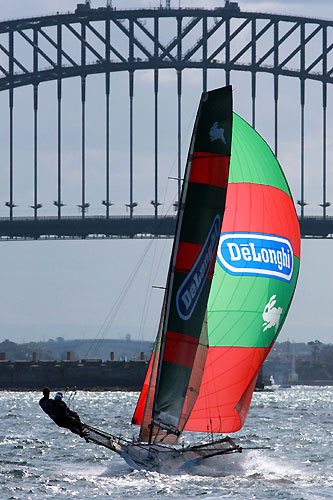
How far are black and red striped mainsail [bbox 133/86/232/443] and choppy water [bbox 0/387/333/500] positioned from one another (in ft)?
2.52

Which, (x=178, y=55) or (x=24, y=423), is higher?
(x=178, y=55)

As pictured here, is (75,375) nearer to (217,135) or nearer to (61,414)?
(61,414)

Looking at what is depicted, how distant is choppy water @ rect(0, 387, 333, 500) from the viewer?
603 inches

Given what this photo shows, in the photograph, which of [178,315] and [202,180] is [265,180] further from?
[178,315]

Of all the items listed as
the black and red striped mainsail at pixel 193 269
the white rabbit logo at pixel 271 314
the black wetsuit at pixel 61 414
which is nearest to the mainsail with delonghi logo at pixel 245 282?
the white rabbit logo at pixel 271 314

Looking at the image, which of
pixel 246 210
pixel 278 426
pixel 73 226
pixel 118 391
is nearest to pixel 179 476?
pixel 246 210

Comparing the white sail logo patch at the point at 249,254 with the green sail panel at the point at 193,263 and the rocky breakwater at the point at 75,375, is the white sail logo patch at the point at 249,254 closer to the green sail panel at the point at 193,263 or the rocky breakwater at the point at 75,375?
the green sail panel at the point at 193,263

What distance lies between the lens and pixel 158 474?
15641mm

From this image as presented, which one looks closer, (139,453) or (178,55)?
(139,453)

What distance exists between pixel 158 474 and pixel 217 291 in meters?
2.29

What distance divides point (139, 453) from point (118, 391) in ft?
122

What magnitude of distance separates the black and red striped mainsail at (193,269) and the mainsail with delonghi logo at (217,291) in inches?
0.5

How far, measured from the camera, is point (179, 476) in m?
15.7

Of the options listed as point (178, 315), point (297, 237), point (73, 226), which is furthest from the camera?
point (73, 226)
